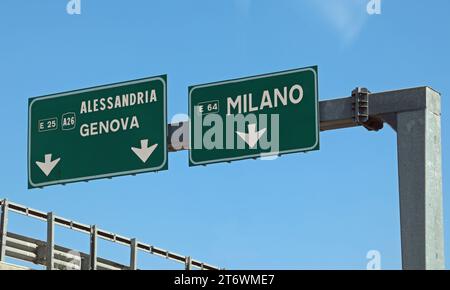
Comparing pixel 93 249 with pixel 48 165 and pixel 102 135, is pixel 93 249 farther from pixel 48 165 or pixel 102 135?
pixel 102 135

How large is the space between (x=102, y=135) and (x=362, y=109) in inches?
203

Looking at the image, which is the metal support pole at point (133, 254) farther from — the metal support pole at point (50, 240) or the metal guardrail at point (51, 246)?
the metal support pole at point (50, 240)

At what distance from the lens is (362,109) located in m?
21.8

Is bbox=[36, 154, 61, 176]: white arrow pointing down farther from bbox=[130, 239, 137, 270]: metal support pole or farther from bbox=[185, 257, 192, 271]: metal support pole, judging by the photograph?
bbox=[185, 257, 192, 271]: metal support pole

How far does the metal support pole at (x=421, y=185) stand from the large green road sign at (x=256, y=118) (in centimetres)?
186

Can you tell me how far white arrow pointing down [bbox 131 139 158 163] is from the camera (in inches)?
941

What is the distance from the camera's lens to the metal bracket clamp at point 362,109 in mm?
21750

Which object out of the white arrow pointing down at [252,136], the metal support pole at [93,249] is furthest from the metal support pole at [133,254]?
the white arrow pointing down at [252,136]

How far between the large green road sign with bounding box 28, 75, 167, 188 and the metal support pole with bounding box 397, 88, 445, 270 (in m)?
4.81

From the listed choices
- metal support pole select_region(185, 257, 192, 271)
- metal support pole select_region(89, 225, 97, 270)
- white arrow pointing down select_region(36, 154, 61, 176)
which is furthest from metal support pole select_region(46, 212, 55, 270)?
metal support pole select_region(185, 257, 192, 271)
